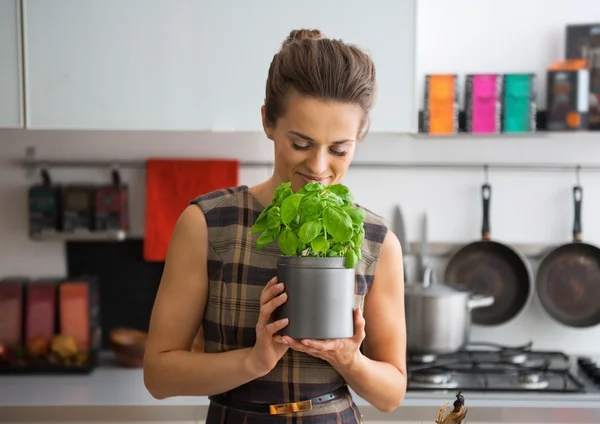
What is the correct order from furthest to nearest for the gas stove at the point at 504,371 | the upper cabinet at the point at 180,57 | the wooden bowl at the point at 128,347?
the wooden bowl at the point at 128,347, the upper cabinet at the point at 180,57, the gas stove at the point at 504,371

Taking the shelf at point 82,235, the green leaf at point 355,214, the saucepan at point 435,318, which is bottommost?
the saucepan at point 435,318

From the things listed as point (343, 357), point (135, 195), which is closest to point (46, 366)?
point (135, 195)

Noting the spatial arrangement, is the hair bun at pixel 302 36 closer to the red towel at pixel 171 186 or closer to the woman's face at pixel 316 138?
the woman's face at pixel 316 138

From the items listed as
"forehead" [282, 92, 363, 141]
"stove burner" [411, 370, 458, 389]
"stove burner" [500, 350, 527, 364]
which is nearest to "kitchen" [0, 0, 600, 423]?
"stove burner" [500, 350, 527, 364]

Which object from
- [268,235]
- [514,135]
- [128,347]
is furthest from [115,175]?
[268,235]

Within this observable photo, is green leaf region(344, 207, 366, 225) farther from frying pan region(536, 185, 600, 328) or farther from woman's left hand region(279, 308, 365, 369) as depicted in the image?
frying pan region(536, 185, 600, 328)

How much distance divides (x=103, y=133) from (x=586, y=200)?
1.58 metres

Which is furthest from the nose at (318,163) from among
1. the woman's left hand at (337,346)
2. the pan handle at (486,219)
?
the pan handle at (486,219)

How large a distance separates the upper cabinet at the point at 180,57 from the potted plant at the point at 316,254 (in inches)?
49.4

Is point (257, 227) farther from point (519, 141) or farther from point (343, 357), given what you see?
point (519, 141)

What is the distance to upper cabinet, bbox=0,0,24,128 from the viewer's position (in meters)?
2.19

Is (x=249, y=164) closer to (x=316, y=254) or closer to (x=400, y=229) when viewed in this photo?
(x=400, y=229)

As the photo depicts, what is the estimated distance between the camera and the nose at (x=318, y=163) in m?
1.06

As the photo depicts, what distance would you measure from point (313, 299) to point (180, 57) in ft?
4.60
